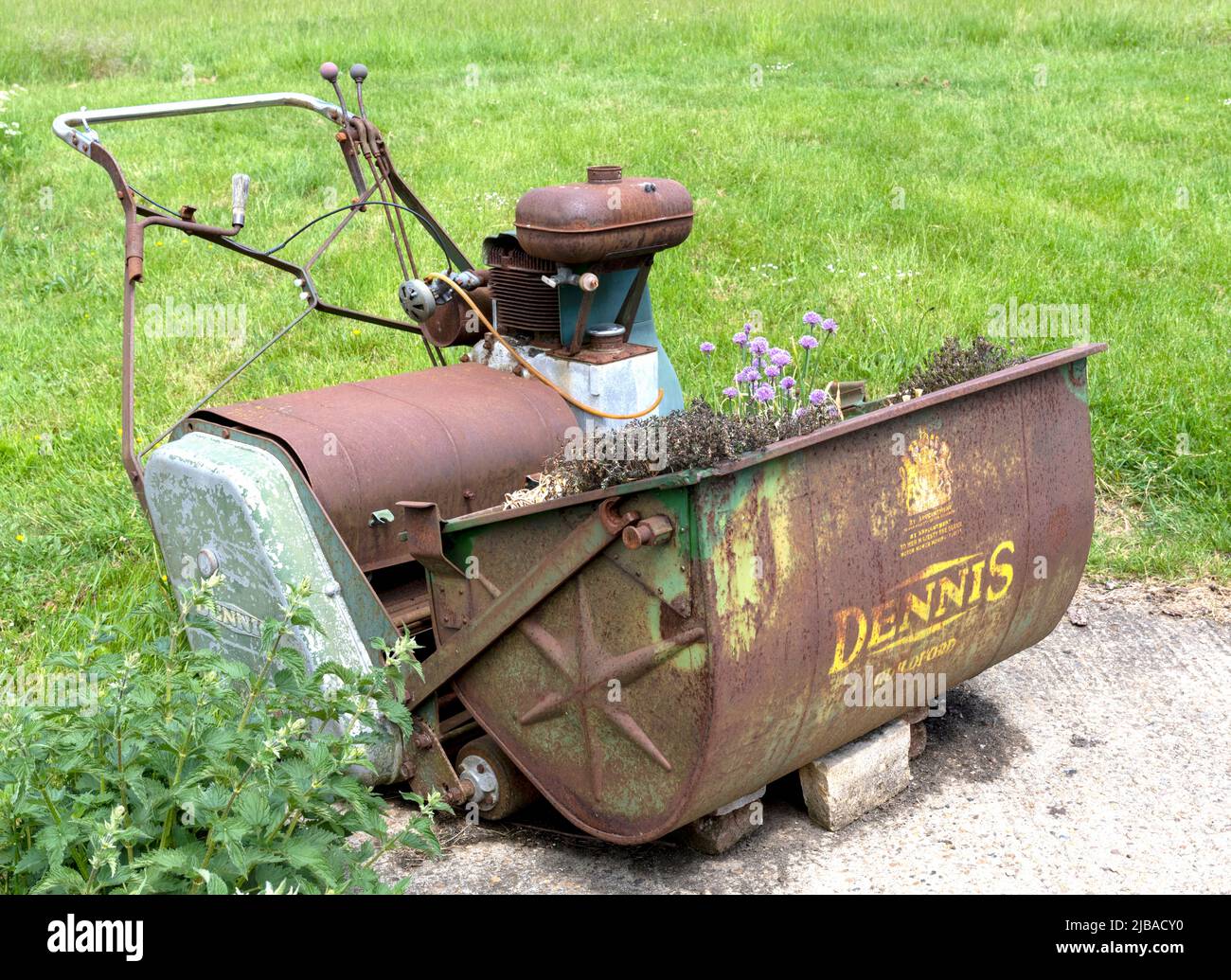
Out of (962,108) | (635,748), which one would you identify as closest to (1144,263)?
(962,108)

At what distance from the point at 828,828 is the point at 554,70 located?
30.0 ft

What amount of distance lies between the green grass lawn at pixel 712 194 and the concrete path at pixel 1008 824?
3.43 feet

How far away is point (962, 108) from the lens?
939 cm

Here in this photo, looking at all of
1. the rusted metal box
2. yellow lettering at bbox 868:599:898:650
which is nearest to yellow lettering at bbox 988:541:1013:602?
the rusted metal box

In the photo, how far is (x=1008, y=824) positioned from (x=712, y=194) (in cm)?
546

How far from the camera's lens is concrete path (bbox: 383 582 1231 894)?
10.5 ft

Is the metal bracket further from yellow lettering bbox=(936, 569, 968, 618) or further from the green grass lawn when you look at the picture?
the green grass lawn

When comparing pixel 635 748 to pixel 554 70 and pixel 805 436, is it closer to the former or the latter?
pixel 805 436

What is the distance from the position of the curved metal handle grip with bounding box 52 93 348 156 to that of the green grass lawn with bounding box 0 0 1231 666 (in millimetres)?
1587

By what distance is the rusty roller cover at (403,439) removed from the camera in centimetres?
358

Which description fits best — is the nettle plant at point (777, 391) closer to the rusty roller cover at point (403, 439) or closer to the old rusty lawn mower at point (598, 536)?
the old rusty lawn mower at point (598, 536)

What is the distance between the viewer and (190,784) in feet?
8.96

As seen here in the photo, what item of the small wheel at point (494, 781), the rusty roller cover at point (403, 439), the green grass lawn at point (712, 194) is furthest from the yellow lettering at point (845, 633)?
the green grass lawn at point (712, 194)

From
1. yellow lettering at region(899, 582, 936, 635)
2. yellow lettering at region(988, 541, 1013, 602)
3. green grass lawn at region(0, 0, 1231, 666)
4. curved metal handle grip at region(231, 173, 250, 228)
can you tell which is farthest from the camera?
green grass lawn at region(0, 0, 1231, 666)
